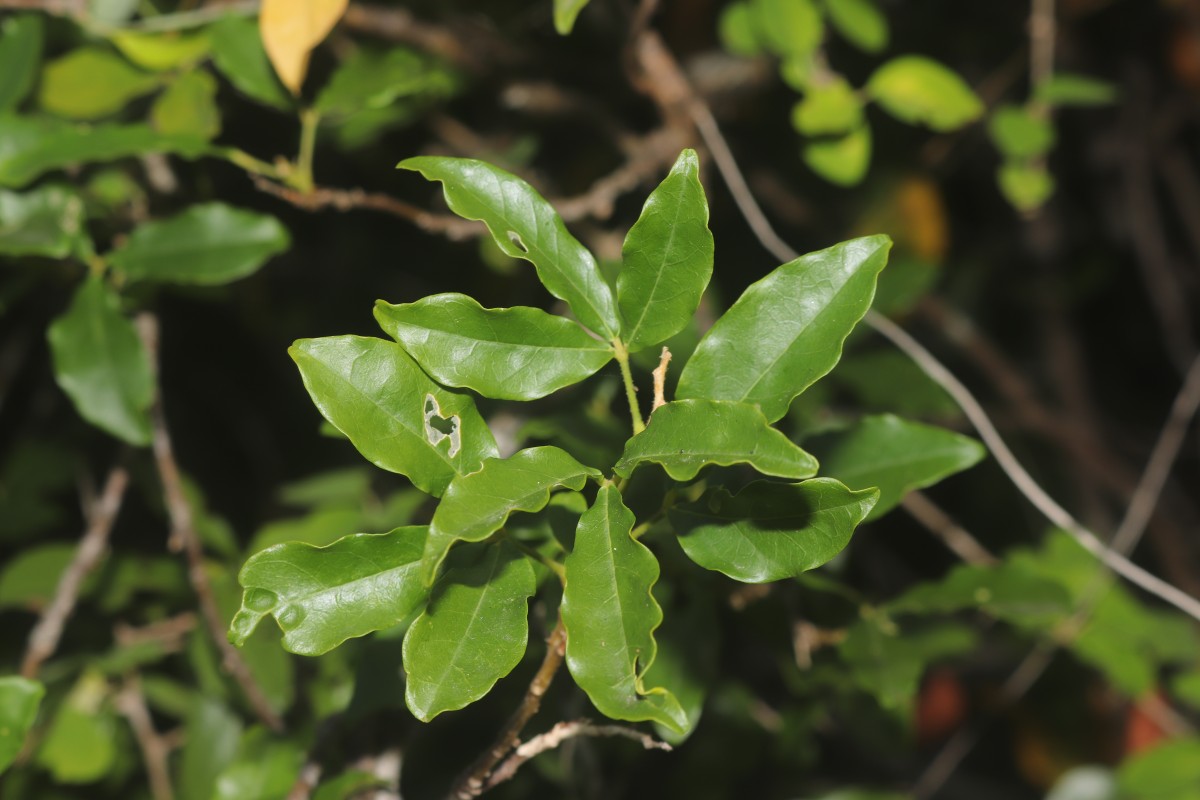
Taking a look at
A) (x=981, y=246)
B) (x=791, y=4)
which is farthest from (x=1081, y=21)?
(x=791, y=4)

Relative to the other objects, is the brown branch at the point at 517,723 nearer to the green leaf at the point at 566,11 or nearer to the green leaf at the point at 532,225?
the green leaf at the point at 532,225

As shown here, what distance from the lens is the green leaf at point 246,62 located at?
3.41ft

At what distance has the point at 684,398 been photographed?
0.66 metres

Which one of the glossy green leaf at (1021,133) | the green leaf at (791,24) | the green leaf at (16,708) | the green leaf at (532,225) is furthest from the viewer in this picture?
the glossy green leaf at (1021,133)

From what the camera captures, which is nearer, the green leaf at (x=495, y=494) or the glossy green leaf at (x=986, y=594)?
the green leaf at (x=495, y=494)

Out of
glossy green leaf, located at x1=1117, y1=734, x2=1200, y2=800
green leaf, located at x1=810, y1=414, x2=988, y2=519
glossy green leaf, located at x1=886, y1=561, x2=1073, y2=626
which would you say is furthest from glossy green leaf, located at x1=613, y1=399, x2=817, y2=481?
glossy green leaf, located at x1=1117, y1=734, x2=1200, y2=800

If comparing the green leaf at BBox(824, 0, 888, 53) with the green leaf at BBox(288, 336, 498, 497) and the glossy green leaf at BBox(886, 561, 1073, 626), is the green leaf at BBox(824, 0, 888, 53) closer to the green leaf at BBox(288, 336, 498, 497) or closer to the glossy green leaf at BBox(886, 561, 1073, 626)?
the glossy green leaf at BBox(886, 561, 1073, 626)

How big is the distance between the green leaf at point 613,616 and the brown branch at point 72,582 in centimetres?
73

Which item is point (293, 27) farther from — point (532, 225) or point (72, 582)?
point (72, 582)

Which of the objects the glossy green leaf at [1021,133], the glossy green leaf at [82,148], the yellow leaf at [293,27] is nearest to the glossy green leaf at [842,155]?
the glossy green leaf at [1021,133]

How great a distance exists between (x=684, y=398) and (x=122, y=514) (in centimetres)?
111

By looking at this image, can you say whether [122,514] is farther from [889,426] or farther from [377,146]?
[889,426]

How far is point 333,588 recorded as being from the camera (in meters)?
0.64

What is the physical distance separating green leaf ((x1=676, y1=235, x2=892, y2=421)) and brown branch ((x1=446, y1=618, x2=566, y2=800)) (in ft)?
0.58
